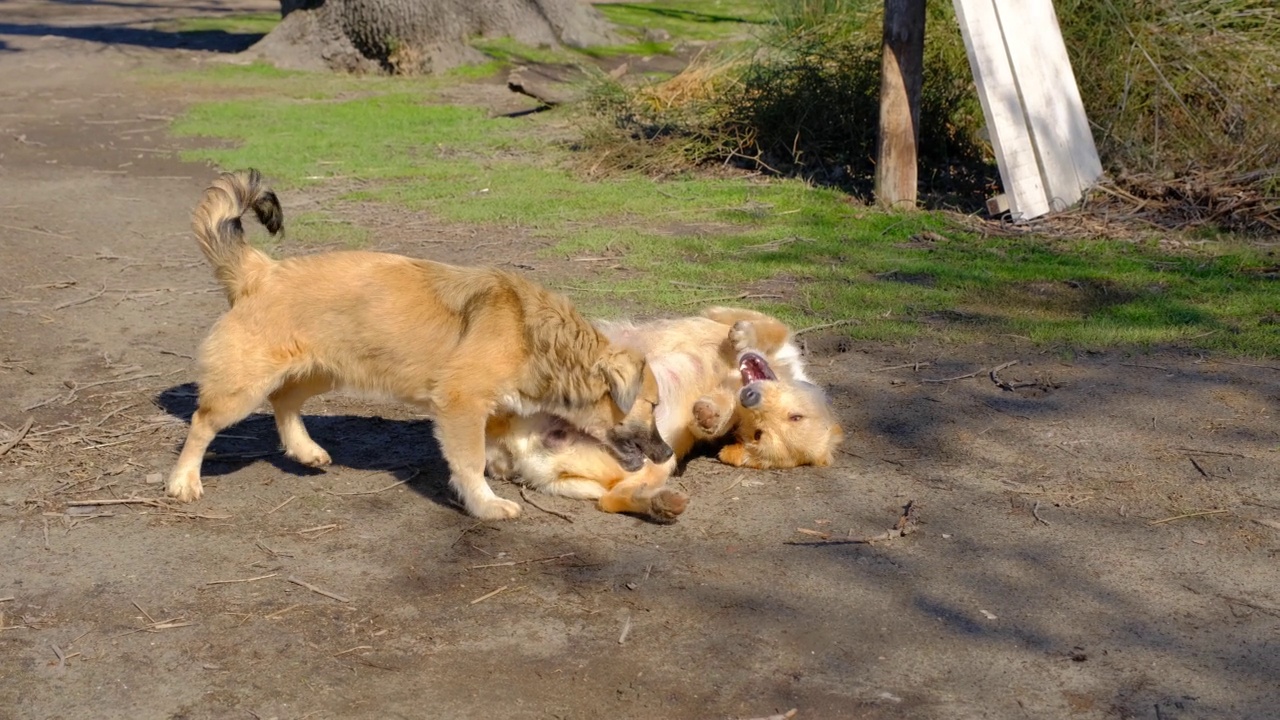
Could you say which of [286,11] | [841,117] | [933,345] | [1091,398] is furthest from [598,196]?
[286,11]

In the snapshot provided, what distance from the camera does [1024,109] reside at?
1054 centimetres

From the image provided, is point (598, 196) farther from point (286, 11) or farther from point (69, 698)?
point (286, 11)

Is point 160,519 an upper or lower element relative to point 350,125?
lower

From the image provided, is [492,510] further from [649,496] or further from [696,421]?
[696,421]

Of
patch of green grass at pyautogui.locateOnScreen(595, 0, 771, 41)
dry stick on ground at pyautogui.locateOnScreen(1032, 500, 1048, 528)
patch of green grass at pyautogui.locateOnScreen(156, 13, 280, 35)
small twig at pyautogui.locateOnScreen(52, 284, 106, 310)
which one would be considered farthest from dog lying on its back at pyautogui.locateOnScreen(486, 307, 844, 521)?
patch of green grass at pyautogui.locateOnScreen(156, 13, 280, 35)

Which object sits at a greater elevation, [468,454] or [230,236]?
[230,236]

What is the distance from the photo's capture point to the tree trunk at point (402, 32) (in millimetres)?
19734

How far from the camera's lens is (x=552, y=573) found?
5004 mm

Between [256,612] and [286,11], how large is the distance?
1896cm

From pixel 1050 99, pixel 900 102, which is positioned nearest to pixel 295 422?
pixel 900 102

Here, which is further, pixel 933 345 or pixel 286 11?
pixel 286 11

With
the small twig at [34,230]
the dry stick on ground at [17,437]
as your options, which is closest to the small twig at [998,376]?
the dry stick on ground at [17,437]

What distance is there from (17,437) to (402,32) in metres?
14.5

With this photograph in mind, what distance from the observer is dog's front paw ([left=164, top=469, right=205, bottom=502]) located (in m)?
5.65
